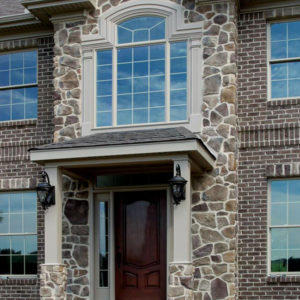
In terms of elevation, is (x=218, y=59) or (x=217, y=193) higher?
(x=218, y=59)

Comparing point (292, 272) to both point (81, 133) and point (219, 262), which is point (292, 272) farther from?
point (81, 133)

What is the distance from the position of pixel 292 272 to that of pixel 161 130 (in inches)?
134

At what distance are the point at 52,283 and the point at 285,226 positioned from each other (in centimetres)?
419

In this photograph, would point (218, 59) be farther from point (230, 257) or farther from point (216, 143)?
point (230, 257)

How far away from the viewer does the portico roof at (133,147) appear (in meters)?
10.5

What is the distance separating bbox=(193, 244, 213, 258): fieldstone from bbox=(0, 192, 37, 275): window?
355 centimetres

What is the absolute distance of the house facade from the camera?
1136 cm

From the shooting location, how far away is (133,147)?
1076 cm

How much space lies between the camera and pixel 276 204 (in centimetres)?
1178

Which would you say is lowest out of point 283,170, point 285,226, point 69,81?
point 285,226

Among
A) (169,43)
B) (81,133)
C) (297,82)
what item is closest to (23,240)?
(81,133)

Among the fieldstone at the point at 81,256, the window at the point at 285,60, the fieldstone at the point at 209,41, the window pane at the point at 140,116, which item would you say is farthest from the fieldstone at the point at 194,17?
the fieldstone at the point at 81,256

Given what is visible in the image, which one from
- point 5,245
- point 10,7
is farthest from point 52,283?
point 10,7

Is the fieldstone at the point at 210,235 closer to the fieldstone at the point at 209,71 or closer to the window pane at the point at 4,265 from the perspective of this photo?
the fieldstone at the point at 209,71
